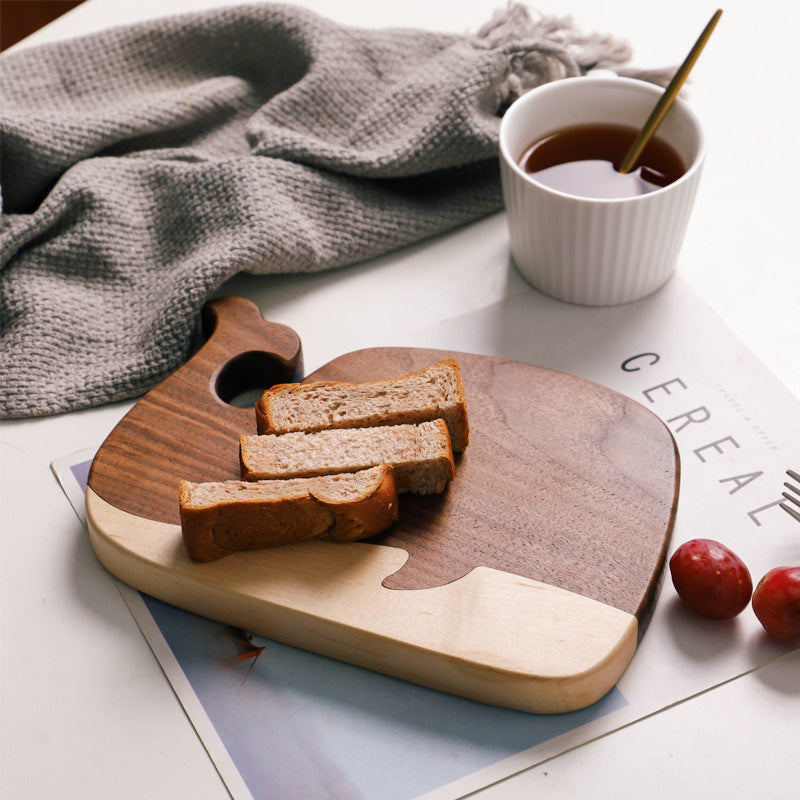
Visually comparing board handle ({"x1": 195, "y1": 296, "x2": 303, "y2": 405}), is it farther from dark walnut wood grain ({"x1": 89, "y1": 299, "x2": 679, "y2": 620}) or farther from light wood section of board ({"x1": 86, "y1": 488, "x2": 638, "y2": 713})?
light wood section of board ({"x1": 86, "y1": 488, "x2": 638, "y2": 713})

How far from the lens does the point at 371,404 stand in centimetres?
103

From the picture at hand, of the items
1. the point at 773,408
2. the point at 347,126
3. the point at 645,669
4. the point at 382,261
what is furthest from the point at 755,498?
the point at 347,126

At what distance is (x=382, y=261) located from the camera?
1.34 metres

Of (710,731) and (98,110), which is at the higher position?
(98,110)

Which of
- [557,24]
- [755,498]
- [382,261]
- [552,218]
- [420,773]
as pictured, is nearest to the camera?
[420,773]

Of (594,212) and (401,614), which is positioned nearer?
(401,614)

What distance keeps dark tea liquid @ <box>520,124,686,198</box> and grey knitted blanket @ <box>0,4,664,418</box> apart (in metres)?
0.13

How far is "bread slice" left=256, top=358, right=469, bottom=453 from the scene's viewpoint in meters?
1.01

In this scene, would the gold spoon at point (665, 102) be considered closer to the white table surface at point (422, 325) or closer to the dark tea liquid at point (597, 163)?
the dark tea liquid at point (597, 163)

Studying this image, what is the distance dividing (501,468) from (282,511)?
258mm

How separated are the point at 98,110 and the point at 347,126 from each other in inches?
15.9

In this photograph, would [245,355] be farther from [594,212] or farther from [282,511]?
[594,212]

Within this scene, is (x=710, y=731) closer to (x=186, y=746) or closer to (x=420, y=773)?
(x=420, y=773)

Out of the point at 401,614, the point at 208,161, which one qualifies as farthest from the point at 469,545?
the point at 208,161
